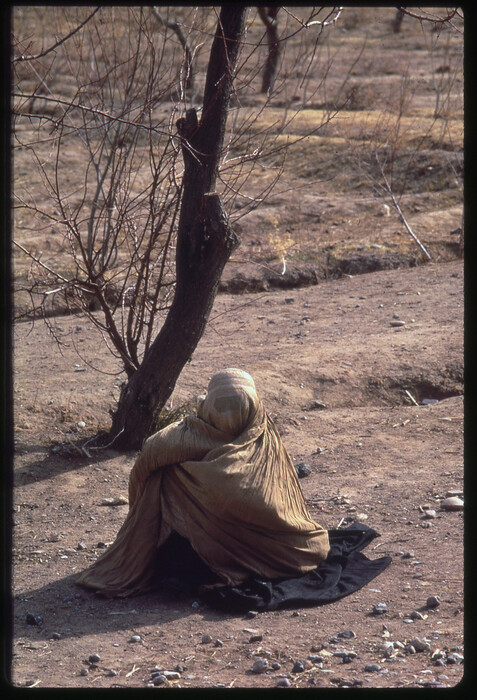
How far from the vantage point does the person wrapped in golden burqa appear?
3.94 metres

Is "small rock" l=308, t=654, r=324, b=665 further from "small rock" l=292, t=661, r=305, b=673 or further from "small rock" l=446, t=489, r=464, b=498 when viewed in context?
"small rock" l=446, t=489, r=464, b=498

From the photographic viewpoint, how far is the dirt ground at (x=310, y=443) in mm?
3398

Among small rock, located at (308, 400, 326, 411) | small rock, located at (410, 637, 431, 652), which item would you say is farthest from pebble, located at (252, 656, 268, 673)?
small rock, located at (308, 400, 326, 411)

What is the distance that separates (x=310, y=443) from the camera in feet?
20.0

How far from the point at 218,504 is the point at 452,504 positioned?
5.38ft

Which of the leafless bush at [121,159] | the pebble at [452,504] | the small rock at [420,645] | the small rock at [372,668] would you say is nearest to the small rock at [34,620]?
the small rock at [372,668]

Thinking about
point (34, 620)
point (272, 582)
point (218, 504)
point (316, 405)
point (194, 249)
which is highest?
point (194, 249)

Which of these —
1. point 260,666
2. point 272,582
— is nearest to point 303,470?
point 272,582

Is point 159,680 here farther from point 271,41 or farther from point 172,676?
point 271,41

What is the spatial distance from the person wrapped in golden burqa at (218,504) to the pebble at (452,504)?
3.58 feet

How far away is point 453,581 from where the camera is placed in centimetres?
398

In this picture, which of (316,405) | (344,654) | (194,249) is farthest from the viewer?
(316,405)
